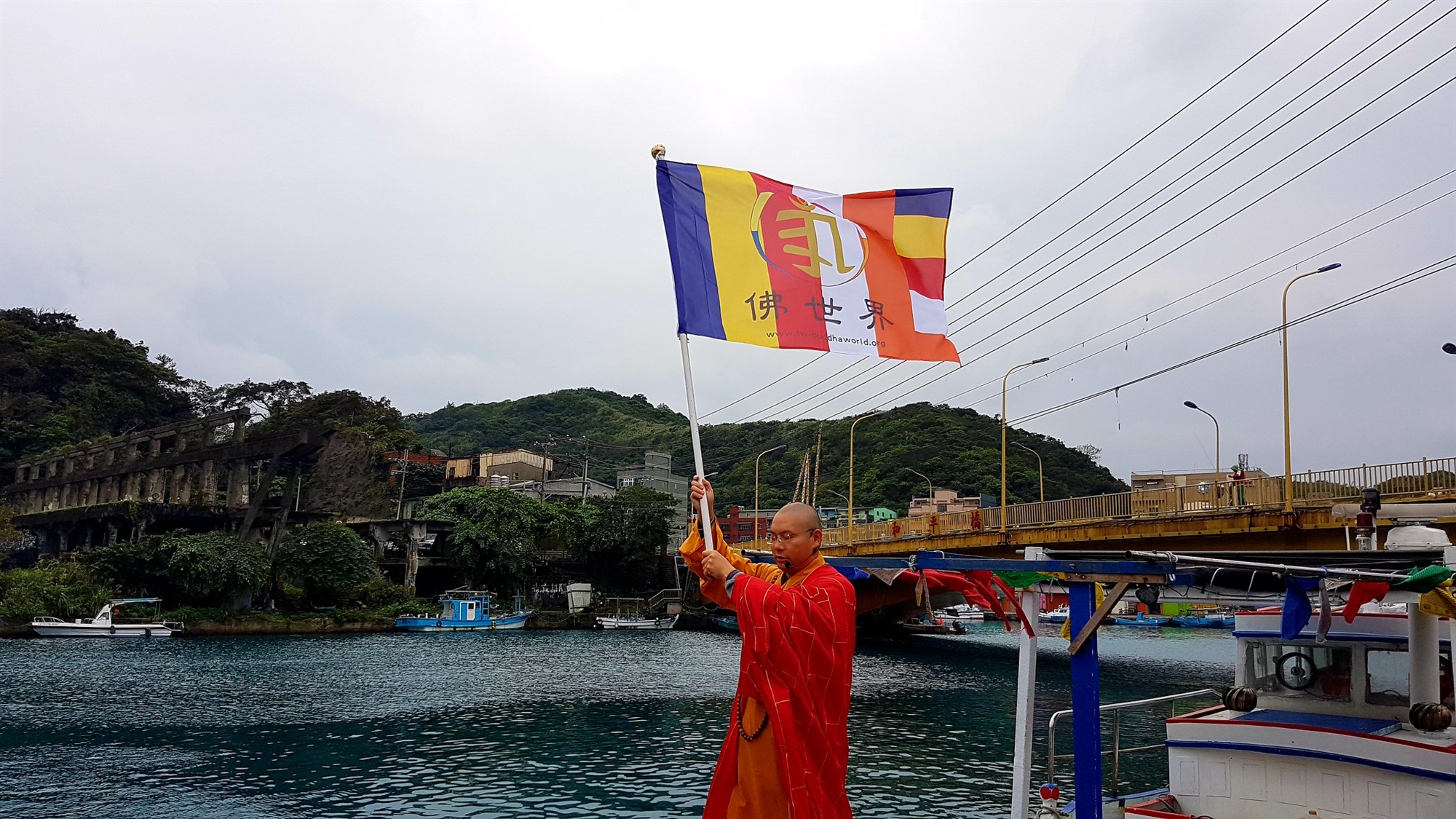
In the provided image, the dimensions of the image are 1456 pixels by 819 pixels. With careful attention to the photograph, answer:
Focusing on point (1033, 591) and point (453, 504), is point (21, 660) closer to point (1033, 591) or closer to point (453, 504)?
point (453, 504)

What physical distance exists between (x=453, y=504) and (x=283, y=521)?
38.6 feet

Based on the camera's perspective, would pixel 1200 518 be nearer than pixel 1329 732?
No

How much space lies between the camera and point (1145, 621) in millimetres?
91875

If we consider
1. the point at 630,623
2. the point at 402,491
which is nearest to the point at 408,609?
the point at 630,623

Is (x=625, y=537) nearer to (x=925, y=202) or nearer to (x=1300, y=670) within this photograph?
(x=1300, y=670)

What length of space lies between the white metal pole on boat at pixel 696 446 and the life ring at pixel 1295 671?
7793 mm

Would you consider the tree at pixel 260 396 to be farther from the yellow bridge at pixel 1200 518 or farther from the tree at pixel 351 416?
the yellow bridge at pixel 1200 518

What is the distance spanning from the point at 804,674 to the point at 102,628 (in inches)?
2239

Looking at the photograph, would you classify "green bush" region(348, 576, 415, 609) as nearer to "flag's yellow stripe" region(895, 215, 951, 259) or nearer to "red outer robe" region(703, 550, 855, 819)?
"flag's yellow stripe" region(895, 215, 951, 259)

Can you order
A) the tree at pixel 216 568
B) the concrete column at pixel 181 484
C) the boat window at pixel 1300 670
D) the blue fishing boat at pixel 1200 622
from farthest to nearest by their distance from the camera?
the blue fishing boat at pixel 1200 622, the concrete column at pixel 181 484, the tree at pixel 216 568, the boat window at pixel 1300 670

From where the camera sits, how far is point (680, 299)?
638 centimetres

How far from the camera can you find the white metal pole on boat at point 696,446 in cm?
481

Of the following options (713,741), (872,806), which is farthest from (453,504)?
(872,806)

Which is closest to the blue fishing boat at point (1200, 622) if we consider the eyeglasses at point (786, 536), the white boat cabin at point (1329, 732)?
the white boat cabin at point (1329, 732)
